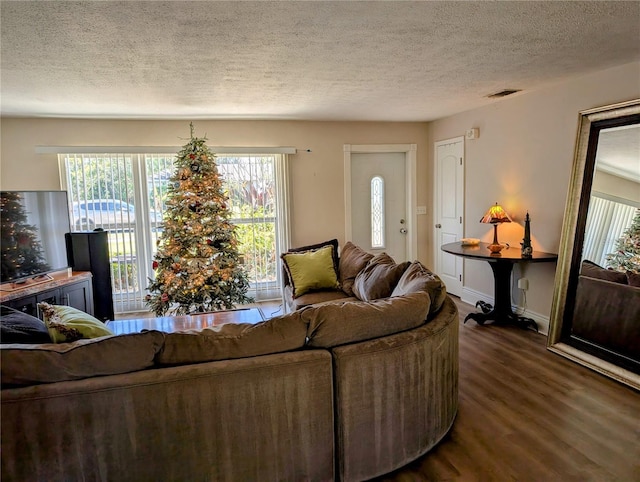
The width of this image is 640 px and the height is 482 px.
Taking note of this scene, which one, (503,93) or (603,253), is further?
(503,93)

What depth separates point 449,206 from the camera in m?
5.53

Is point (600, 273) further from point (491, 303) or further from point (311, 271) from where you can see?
point (311, 271)

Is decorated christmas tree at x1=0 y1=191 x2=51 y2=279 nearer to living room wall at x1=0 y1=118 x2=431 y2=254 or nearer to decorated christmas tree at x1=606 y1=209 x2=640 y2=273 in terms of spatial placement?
living room wall at x1=0 y1=118 x2=431 y2=254

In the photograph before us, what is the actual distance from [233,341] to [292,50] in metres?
1.89

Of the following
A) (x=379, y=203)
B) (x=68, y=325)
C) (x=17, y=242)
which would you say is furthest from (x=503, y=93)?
(x=17, y=242)

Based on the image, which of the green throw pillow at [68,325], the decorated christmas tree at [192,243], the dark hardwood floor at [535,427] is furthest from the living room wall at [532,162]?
the green throw pillow at [68,325]

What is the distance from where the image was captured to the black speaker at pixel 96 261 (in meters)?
4.48

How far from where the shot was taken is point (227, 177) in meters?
5.31

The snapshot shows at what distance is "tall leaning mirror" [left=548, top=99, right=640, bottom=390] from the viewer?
311cm

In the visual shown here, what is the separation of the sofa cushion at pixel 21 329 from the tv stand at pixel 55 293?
66.8 inches

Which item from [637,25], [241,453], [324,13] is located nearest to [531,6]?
[637,25]

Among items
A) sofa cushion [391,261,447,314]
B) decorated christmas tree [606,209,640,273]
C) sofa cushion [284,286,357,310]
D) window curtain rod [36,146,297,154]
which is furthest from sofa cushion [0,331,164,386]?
window curtain rod [36,146,297,154]

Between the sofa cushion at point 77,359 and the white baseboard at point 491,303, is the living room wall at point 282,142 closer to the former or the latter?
the white baseboard at point 491,303

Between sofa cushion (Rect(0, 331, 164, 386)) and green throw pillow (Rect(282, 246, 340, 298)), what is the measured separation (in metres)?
2.38
